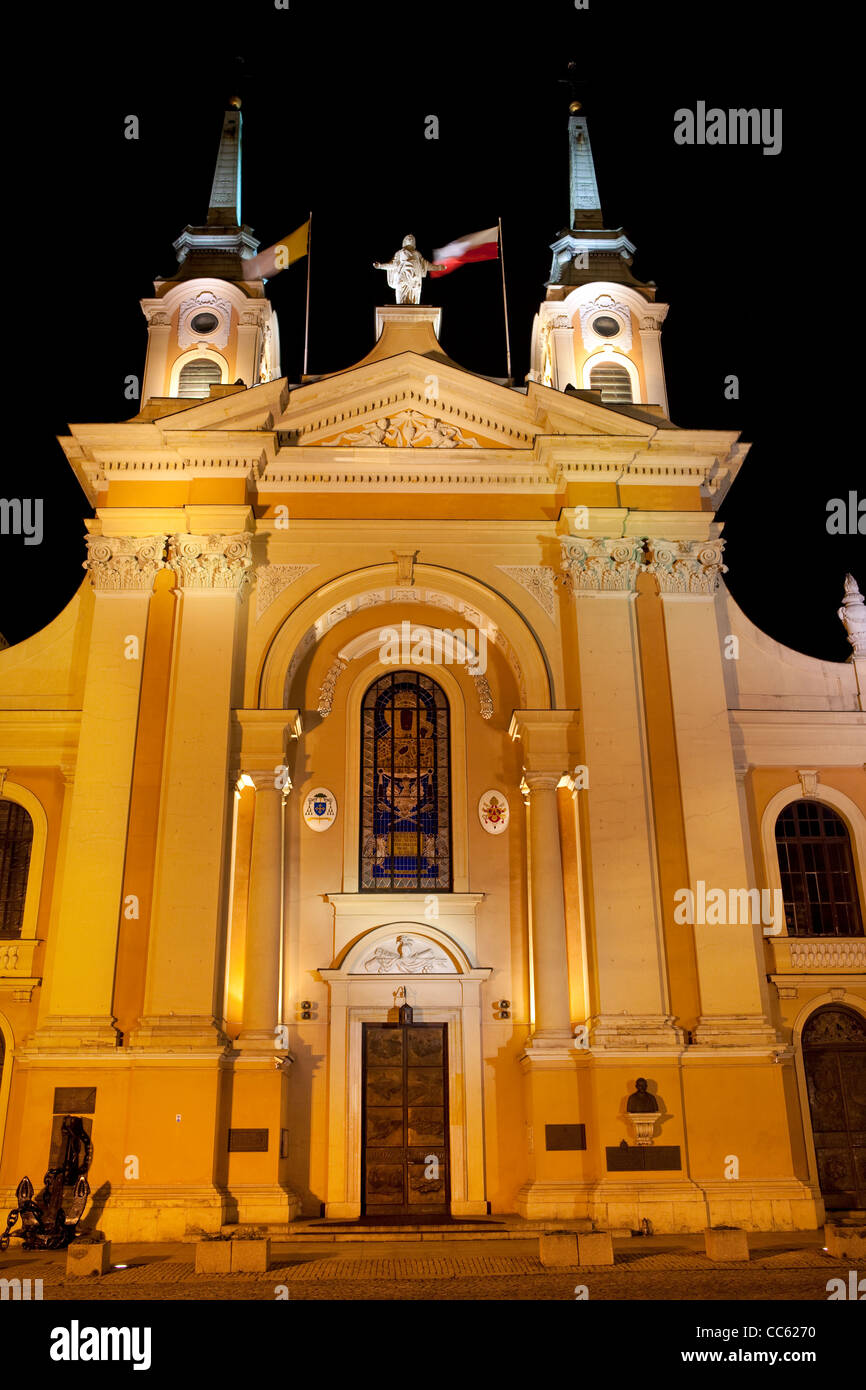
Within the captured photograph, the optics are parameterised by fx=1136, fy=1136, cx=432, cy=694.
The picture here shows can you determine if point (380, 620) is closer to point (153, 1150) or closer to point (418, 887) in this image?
point (418, 887)

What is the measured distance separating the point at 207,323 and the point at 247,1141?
15.1 meters

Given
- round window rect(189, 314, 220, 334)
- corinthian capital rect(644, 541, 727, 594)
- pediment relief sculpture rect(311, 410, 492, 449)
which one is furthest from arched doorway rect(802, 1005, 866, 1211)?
round window rect(189, 314, 220, 334)

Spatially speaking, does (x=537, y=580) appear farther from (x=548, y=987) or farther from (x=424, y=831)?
(x=548, y=987)

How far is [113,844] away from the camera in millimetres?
16766

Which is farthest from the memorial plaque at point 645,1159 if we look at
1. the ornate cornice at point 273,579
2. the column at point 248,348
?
the column at point 248,348

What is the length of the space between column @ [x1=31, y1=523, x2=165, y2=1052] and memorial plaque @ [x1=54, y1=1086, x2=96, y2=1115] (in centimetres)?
53

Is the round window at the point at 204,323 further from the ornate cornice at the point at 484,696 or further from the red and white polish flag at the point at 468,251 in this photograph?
the ornate cornice at the point at 484,696

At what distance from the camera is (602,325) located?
73.8 ft

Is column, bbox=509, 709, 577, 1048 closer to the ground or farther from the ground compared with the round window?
closer to the ground

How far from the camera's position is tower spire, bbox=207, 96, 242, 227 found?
24.4 metres

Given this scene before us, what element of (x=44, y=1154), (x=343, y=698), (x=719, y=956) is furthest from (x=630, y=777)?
(x=44, y=1154)

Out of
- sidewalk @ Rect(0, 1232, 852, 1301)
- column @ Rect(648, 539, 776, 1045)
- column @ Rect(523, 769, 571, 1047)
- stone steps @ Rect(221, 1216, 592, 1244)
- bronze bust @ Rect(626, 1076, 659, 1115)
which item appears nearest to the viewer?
sidewalk @ Rect(0, 1232, 852, 1301)

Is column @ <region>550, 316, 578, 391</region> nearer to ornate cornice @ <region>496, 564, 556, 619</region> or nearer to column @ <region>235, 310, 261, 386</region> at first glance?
ornate cornice @ <region>496, 564, 556, 619</region>

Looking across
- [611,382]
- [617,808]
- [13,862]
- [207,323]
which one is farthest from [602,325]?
[13,862]
